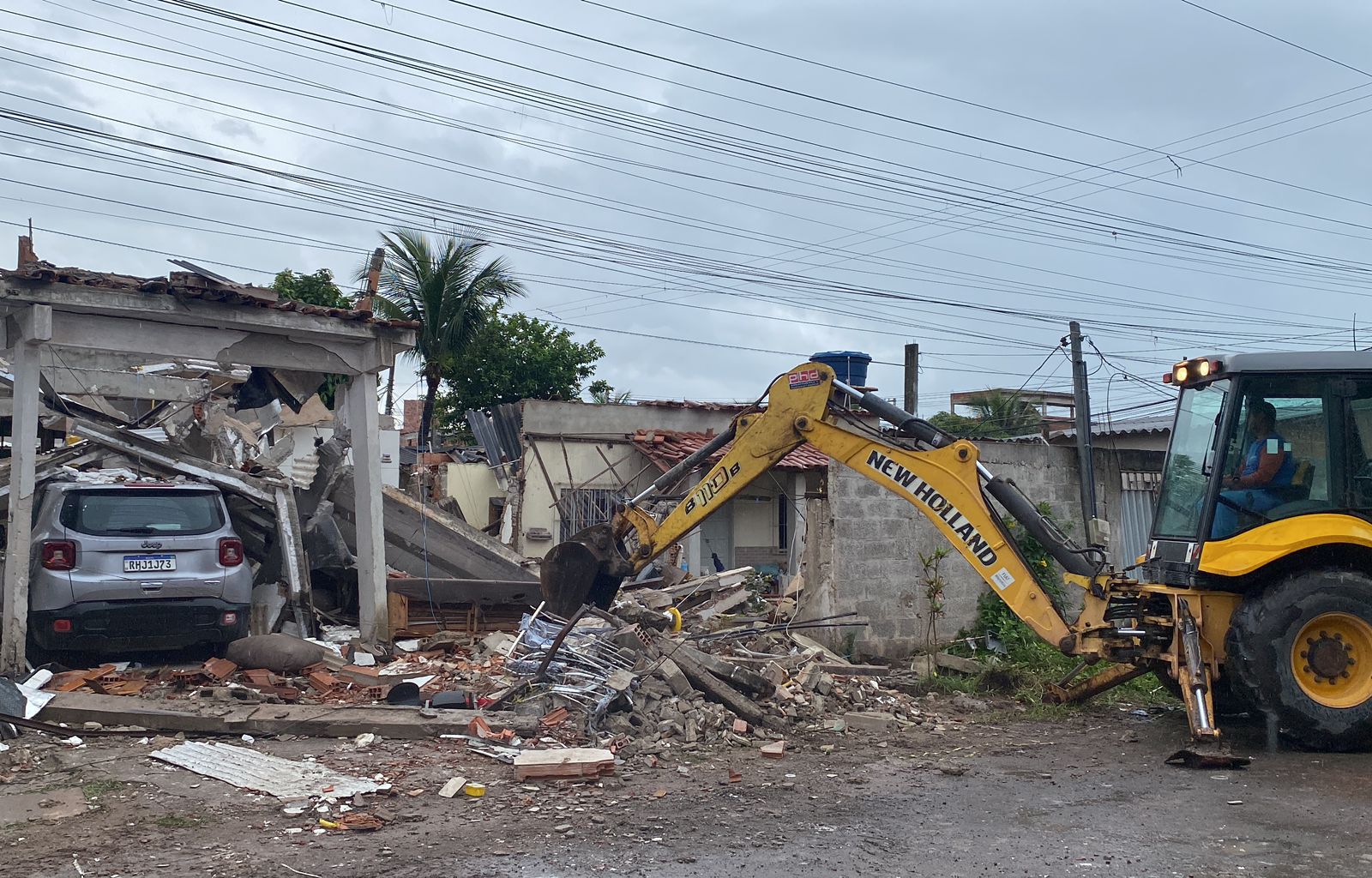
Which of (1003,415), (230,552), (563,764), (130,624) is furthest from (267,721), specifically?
(1003,415)

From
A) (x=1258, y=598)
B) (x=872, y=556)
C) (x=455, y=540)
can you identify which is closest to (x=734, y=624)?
(x=872, y=556)

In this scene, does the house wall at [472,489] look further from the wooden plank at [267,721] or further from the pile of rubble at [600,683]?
the wooden plank at [267,721]

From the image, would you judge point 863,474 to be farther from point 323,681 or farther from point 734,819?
point 323,681

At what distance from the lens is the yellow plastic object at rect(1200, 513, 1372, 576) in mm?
8266

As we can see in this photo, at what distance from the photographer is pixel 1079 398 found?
46.1 ft

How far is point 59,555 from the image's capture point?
32.4 feet

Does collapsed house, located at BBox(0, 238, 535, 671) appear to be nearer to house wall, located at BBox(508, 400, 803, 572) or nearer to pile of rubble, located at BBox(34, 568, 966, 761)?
pile of rubble, located at BBox(34, 568, 966, 761)

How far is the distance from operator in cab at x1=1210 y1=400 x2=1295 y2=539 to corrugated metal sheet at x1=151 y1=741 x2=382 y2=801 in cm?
632

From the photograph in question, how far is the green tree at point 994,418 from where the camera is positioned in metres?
28.0

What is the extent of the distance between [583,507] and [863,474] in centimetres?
1173

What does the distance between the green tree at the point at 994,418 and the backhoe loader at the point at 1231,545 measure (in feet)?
55.0

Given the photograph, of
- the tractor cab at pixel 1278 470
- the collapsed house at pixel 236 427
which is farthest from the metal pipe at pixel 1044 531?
the collapsed house at pixel 236 427

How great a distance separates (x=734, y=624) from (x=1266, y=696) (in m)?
5.94

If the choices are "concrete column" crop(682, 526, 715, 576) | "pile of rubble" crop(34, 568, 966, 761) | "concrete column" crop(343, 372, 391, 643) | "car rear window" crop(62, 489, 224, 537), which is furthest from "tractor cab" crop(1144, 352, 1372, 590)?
Answer: "concrete column" crop(682, 526, 715, 576)
